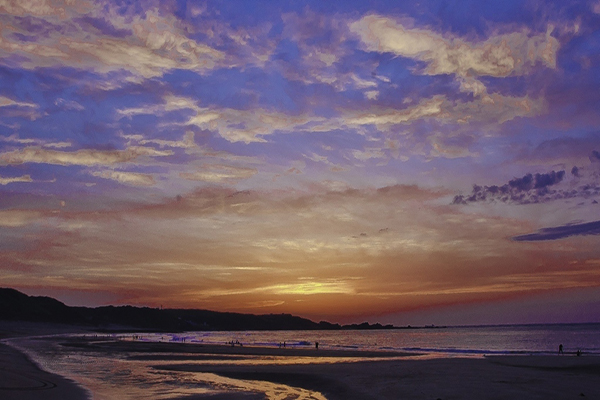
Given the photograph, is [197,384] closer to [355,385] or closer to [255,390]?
[255,390]

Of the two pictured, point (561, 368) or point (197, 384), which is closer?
point (197, 384)

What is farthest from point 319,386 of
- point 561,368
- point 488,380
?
point 561,368

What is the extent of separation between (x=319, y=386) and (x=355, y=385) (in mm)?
2162

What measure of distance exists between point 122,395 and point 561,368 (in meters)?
34.1

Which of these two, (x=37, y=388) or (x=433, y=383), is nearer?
(x=37, y=388)

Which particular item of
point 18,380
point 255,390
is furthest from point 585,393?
point 18,380

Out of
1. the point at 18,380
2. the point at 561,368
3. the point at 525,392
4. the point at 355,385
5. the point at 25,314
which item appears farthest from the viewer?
the point at 25,314

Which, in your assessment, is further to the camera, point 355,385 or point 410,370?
point 410,370

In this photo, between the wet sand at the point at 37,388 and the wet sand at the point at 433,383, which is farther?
the wet sand at the point at 433,383

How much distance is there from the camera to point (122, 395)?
933 inches

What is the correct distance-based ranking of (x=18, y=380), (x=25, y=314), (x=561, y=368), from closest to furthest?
(x=18, y=380) → (x=561, y=368) → (x=25, y=314)

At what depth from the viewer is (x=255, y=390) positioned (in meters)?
26.6

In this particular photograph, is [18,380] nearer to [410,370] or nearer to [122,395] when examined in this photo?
[122,395]

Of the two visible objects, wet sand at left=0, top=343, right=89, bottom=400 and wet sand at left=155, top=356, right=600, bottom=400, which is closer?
wet sand at left=0, top=343, right=89, bottom=400
